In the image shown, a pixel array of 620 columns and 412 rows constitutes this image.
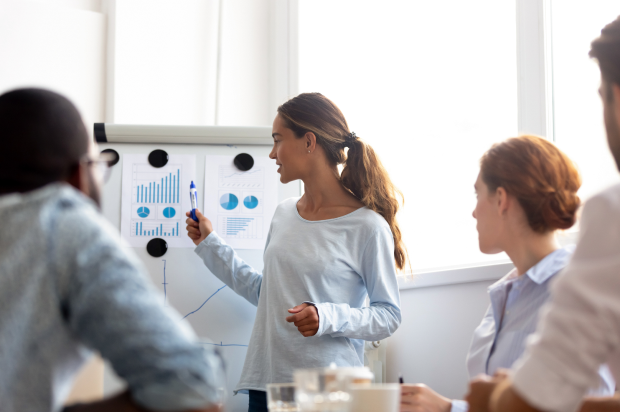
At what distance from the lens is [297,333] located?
1.75 meters

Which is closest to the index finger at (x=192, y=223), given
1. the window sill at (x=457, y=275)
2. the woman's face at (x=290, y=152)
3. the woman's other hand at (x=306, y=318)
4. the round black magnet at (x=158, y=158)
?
the round black magnet at (x=158, y=158)

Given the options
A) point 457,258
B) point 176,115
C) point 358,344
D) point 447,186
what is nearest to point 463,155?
point 447,186

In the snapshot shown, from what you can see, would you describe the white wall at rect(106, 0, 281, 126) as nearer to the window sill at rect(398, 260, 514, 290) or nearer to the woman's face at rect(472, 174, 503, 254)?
the window sill at rect(398, 260, 514, 290)

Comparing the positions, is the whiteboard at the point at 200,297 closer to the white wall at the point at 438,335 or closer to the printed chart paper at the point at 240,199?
the printed chart paper at the point at 240,199

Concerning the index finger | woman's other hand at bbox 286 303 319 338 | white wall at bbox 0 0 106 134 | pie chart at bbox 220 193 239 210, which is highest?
white wall at bbox 0 0 106 134

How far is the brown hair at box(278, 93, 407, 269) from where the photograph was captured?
6.32 feet

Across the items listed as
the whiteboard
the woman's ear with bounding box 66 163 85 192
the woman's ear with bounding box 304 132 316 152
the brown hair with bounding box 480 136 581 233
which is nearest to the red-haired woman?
the brown hair with bounding box 480 136 581 233

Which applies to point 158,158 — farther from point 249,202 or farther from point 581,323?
point 581,323

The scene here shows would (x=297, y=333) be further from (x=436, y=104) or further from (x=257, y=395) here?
(x=436, y=104)

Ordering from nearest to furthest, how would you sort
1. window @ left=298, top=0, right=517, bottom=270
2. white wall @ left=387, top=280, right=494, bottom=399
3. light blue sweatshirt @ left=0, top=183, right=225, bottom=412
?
light blue sweatshirt @ left=0, top=183, right=225, bottom=412 → white wall @ left=387, top=280, right=494, bottom=399 → window @ left=298, top=0, right=517, bottom=270

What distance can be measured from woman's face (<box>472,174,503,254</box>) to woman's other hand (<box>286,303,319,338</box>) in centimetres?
50

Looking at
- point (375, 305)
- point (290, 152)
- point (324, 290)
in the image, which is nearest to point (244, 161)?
point (290, 152)

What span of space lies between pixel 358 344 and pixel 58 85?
1773 mm

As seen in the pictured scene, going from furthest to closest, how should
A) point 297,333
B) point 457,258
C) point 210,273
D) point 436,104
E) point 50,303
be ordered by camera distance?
point 436,104 → point 457,258 → point 210,273 → point 297,333 → point 50,303
